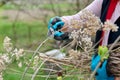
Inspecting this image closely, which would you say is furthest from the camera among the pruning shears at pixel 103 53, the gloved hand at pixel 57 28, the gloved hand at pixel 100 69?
the gloved hand at pixel 57 28

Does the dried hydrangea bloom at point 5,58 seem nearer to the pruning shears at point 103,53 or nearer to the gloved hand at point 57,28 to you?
the gloved hand at point 57,28

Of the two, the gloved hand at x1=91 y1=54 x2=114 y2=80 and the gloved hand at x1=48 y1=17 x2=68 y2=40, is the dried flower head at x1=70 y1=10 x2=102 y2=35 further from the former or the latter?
the gloved hand at x1=48 y1=17 x2=68 y2=40

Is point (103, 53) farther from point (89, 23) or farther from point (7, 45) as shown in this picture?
point (7, 45)

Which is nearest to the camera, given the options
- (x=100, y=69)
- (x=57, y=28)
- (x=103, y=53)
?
(x=103, y=53)

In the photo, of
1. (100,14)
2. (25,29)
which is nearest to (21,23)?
(25,29)

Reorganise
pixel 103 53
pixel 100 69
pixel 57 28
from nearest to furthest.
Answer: pixel 103 53
pixel 100 69
pixel 57 28

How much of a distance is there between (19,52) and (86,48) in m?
0.33

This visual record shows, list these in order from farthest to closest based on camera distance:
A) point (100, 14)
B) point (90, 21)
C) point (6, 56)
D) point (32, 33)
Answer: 1. point (32, 33)
2. point (100, 14)
3. point (6, 56)
4. point (90, 21)

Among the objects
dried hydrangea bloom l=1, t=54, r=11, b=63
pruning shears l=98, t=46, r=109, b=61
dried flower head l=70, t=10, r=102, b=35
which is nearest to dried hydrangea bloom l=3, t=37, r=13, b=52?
dried hydrangea bloom l=1, t=54, r=11, b=63

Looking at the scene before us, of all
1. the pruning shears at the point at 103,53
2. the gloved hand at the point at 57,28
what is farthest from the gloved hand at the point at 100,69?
the gloved hand at the point at 57,28

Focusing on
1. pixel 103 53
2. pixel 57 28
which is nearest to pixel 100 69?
pixel 103 53

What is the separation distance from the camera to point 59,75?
2742 mm

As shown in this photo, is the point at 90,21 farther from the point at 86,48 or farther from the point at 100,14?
the point at 100,14

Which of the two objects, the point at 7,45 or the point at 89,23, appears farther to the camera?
the point at 7,45
